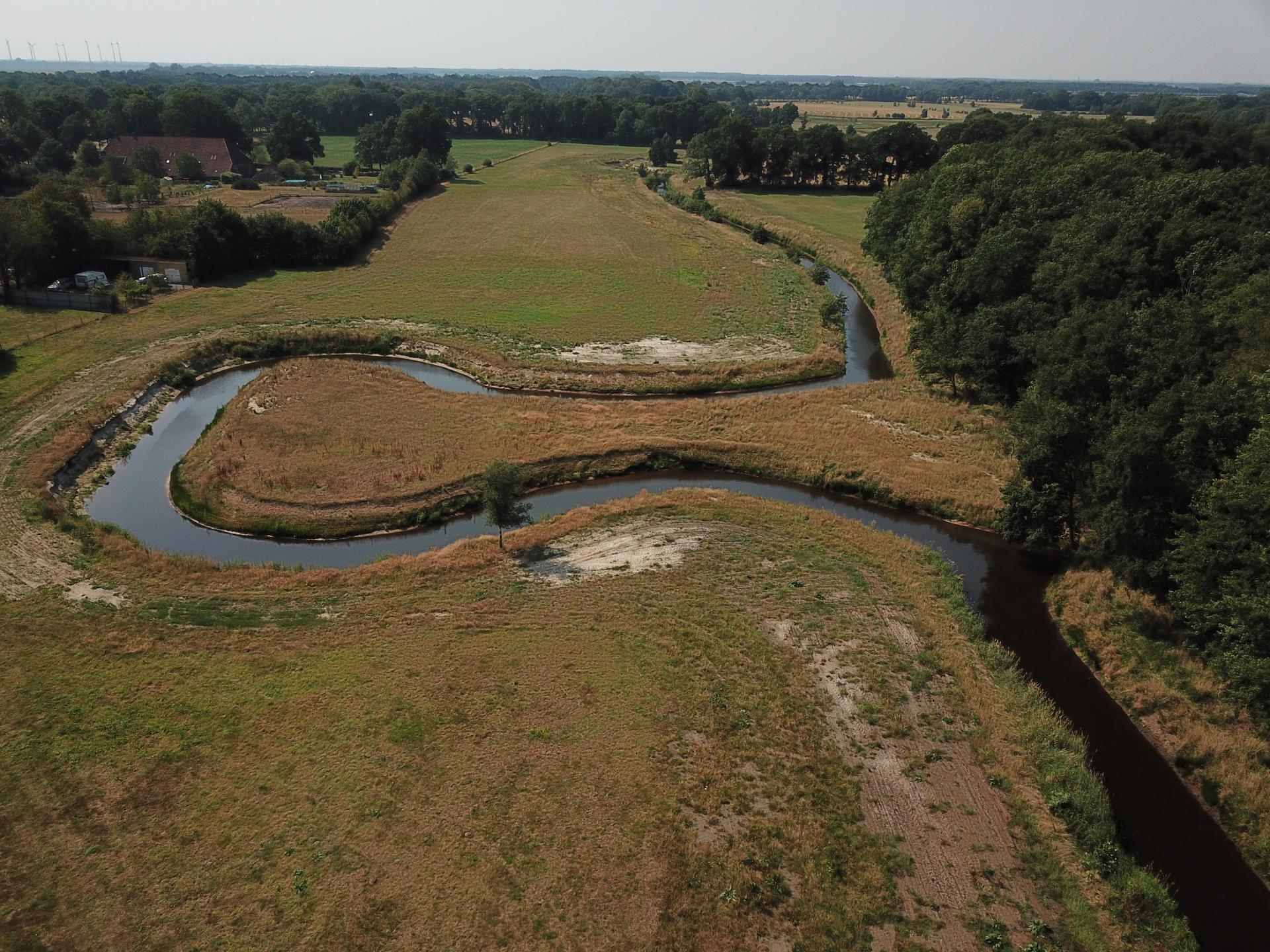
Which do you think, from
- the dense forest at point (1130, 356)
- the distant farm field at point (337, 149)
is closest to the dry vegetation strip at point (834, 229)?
the dense forest at point (1130, 356)

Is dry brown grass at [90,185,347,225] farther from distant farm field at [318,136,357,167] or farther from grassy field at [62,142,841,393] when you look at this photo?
distant farm field at [318,136,357,167]

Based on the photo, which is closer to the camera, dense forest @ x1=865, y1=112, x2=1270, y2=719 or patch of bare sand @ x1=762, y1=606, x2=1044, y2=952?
patch of bare sand @ x1=762, y1=606, x2=1044, y2=952

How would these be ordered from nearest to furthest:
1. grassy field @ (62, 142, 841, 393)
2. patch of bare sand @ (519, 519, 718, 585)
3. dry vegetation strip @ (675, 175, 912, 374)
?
patch of bare sand @ (519, 519, 718, 585)
grassy field @ (62, 142, 841, 393)
dry vegetation strip @ (675, 175, 912, 374)

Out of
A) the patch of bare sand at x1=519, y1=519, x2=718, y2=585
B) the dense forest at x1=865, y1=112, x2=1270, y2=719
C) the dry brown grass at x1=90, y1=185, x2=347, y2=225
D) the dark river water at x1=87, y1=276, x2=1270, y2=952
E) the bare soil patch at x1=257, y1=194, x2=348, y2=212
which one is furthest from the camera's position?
the bare soil patch at x1=257, y1=194, x2=348, y2=212

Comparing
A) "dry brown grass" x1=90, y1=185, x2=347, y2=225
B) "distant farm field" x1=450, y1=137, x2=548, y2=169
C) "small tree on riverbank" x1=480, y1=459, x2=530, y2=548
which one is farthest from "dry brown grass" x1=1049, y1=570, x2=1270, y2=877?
"distant farm field" x1=450, y1=137, x2=548, y2=169

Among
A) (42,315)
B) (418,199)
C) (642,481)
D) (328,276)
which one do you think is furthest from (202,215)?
(642,481)
